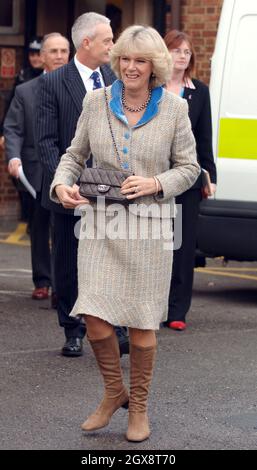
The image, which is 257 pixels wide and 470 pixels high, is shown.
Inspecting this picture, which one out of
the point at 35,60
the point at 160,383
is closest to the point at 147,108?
the point at 160,383

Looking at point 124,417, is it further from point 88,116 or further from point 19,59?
point 19,59

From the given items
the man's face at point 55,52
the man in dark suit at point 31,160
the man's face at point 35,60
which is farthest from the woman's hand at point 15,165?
the man's face at point 35,60

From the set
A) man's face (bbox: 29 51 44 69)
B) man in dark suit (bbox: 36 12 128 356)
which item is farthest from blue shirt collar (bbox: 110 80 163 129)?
man's face (bbox: 29 51 44 69)

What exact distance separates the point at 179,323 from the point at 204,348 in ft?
2.32

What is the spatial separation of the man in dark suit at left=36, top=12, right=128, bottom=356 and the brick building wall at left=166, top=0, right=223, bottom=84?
7.01 m

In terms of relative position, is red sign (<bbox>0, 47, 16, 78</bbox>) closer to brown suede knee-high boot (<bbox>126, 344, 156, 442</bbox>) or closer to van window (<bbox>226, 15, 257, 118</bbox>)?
van window (<bbox>226, 15, 257, 118</bbox>)

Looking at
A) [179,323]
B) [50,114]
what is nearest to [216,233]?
[179,323]

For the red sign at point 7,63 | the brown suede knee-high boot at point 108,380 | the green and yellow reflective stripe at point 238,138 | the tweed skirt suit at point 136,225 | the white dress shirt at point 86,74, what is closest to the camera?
the tweed skirt suit at point 136,225

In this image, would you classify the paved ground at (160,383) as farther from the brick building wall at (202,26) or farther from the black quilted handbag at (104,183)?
the brick building wall at (202,26)

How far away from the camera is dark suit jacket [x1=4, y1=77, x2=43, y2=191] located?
34.0ft

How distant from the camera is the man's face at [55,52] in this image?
9.91 meters

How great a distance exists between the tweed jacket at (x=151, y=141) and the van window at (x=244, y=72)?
3.88 meters

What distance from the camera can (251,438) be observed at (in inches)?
253

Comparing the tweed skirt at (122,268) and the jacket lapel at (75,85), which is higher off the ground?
the jacket lapel at (75,85)
